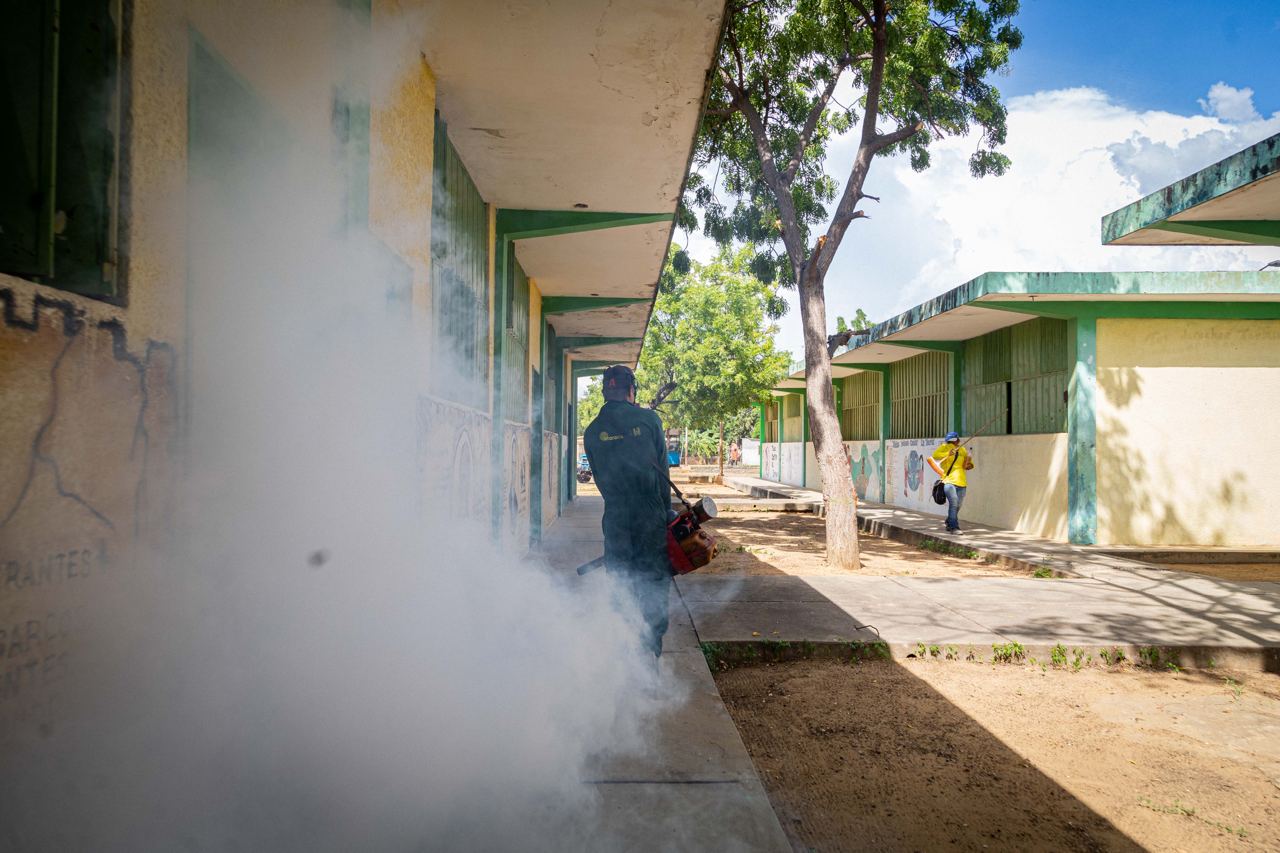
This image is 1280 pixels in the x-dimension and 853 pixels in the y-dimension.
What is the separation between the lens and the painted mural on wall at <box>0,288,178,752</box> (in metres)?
1.24

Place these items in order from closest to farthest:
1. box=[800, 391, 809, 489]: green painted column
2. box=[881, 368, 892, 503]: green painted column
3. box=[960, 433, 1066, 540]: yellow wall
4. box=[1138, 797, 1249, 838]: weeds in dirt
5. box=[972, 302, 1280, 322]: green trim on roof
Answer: box=[1138, 797, 1249, 838]: weeds in dirt < box=[972, 302, 1280, 322]: green trim on roof < box=[960, 433, 1066, 540]: yellow wall < box=[881, 368, 892, 503]: green painted column < box=[800, 391, 809, 489]: green painted column

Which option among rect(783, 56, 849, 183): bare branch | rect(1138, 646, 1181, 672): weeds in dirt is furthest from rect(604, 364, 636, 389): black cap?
rect(783, 56, 849, 183): bare branch

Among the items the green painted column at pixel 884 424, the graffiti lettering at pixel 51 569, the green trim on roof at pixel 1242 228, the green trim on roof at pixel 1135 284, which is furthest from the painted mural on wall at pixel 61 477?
the green painted column at pixel 884 424

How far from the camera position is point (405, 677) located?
271 centimetres

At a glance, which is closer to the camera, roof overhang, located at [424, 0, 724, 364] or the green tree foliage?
roof overhang, located at [424, 0, 724, 364]

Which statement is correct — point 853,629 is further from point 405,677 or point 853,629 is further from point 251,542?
point 251,542

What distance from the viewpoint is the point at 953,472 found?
11.0 m

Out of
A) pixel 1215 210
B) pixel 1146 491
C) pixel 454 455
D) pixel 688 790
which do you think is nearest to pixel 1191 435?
pixel 1146 491

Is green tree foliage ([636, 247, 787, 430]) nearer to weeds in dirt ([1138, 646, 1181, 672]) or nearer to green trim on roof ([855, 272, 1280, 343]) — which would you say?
green trim on roof ([855, 272, 1280, 343])

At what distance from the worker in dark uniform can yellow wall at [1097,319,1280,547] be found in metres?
8.21

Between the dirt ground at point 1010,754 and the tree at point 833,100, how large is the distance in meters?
3.66

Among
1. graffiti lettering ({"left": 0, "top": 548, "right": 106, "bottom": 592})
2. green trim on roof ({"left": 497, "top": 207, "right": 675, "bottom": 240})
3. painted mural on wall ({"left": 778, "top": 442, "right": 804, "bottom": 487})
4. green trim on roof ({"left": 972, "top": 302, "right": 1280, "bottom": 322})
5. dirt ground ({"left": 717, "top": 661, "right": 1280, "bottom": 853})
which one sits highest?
green trim on roof ({"left": 497, "top": 207, "right": 675, "bottom": 240})

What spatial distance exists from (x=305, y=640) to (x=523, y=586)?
9.83 feet

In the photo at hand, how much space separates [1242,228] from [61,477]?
7.93 metres
